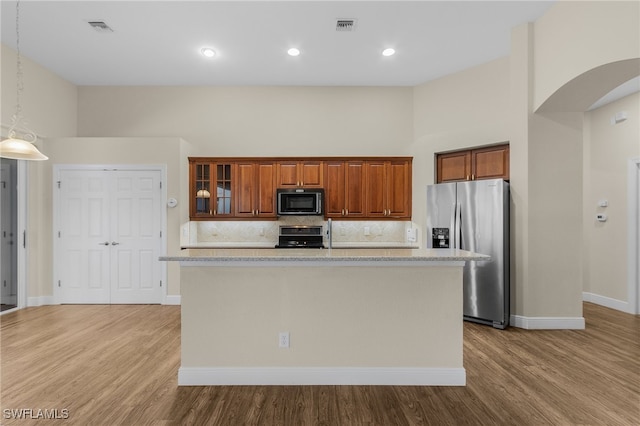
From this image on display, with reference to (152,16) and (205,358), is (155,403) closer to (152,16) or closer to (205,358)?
(205,358)

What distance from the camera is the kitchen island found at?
2.65m

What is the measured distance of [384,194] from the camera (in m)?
5.36

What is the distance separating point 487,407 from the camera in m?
2.34

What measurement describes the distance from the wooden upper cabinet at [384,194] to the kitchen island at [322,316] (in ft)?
8.93

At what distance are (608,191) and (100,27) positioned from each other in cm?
736

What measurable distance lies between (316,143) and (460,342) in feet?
12.7

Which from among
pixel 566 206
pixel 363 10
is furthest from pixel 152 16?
pixel 566 206

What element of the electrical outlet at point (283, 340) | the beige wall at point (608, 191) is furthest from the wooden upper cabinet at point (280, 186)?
the beige wall at point (608, 191)

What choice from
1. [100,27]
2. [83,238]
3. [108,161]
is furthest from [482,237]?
[83,238]

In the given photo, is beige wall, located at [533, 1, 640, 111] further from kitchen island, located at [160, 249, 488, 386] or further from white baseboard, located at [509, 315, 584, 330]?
white baseboard, located at [509, 315, 584, 330]

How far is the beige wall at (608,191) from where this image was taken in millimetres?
4793

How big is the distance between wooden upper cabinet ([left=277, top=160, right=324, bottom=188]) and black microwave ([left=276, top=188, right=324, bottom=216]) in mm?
160

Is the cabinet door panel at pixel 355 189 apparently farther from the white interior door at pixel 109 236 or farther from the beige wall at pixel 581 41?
the white interior door at pixel 109 236

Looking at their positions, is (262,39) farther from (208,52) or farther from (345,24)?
(345,24)
